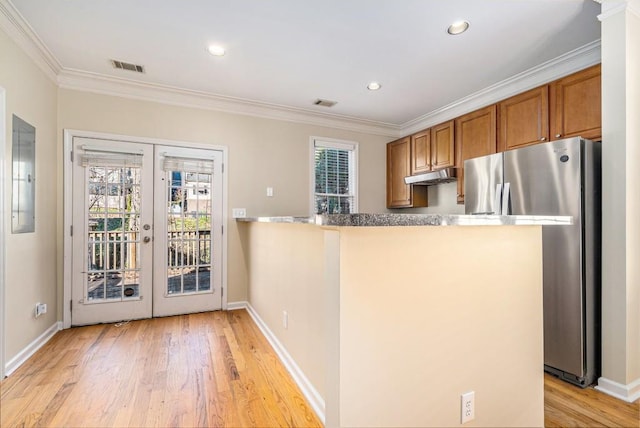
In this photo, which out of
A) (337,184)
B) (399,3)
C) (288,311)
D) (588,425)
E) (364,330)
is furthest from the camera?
(337,184)

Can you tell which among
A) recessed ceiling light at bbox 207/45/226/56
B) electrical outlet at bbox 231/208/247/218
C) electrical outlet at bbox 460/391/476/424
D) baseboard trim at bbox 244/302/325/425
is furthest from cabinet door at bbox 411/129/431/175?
electrical outlet at bbox 460/391/476/424

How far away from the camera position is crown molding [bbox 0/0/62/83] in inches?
81.7

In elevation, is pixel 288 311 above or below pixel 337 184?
below

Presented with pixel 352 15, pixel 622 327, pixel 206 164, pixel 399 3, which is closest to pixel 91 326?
pixel 206 164

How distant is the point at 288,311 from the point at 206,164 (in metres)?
2.17

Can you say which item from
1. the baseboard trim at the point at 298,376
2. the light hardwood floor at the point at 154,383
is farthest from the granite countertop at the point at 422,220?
the light hardwood floor at the point at 154,383

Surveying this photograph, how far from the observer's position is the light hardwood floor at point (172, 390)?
167 centimetres

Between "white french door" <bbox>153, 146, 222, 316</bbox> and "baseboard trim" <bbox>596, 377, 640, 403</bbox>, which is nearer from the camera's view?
"baseboard trim" <bbox>596, 377, 640, 403</bbox>

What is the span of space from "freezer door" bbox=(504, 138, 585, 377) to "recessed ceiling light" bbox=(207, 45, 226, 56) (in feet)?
8.42

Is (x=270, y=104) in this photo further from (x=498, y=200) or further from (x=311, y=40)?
(x=498, y=200)

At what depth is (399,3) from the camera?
2.06 metres

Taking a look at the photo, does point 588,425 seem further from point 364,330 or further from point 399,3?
point 399,3

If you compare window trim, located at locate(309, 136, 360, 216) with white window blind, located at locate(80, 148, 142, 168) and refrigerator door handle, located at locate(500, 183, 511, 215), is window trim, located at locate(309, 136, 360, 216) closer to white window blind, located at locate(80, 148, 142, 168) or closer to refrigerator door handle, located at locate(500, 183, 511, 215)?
white window blind, located at locate(80, 148, 142, 168)

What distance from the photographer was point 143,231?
3.33 metres
